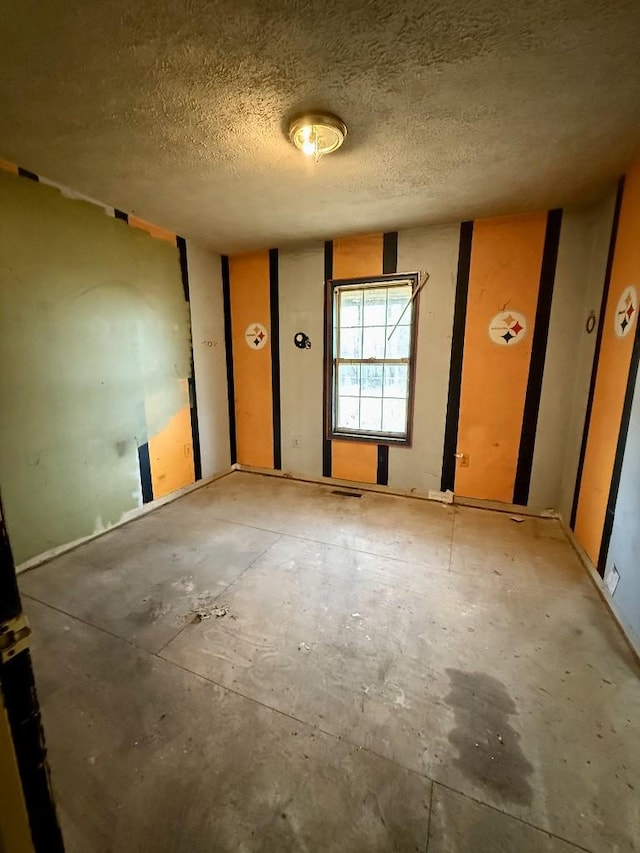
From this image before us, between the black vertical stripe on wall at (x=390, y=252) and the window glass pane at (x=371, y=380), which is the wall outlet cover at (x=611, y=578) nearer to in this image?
the window glass pane at (x=371, y=380)

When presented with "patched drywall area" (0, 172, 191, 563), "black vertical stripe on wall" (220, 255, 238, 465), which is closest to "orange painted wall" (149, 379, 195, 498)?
"patched drywall area" (0, 172, 191, 563)

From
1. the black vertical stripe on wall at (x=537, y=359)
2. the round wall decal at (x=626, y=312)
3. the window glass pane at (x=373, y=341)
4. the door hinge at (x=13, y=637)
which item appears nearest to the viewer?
the door hinge at (x=13, y=637)

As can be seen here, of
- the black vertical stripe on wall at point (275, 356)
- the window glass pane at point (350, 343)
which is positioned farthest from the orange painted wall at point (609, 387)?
the black vertical stripe on wall at point (275, 356)

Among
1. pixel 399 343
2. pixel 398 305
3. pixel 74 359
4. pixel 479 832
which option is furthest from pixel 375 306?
pixel 479 832

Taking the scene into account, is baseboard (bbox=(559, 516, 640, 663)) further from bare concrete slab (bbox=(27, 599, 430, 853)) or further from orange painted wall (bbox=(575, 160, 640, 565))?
bare concrete slab (bbox=(27, 599, 430, 853))

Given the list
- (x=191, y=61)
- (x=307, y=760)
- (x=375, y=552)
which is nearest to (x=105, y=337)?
(x=191, y=61)

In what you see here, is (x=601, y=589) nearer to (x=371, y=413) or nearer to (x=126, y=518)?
(x=371, y=413)

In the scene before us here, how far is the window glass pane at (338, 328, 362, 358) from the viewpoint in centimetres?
352

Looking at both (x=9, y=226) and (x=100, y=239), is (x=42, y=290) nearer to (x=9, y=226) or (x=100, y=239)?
(x=9, y=226)

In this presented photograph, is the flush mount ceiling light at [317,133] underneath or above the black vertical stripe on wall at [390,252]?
above

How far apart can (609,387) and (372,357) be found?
189 cm

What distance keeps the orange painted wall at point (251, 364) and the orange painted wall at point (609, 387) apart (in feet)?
9.67

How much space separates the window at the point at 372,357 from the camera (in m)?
3.31

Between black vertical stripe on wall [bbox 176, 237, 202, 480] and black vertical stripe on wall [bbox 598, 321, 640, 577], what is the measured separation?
11.4 ft
